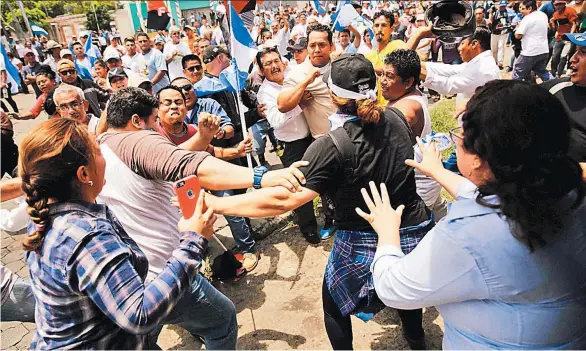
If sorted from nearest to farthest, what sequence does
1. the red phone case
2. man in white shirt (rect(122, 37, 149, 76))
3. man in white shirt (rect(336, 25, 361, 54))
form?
1. the red phone case
2. man in white shirt (rect(336, 25, 361, 54))
3. man in white shirt (rect(122, 37, 149, 76))

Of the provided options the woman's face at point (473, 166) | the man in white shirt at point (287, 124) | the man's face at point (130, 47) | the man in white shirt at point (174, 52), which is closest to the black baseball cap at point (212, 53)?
the man in white shirt at point (287, 124)

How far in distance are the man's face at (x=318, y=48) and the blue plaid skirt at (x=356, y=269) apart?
2.14 meters

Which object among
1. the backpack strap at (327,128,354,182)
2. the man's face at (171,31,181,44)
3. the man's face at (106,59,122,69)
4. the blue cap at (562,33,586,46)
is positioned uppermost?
the blue cap at (562,33,586,46)

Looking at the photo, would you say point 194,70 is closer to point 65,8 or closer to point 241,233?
point 241,233

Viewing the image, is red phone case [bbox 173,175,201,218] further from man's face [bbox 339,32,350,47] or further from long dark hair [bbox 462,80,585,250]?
man's face [bbox 339,32,350,47]

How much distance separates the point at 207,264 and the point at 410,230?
207 cm

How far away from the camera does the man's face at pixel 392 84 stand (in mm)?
2615

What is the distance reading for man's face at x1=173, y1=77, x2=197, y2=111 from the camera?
3701 mm

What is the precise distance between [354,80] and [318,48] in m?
1.89

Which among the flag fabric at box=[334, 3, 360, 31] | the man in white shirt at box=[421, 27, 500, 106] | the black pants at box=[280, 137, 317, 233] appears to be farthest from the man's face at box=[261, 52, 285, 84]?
the flag fabric at box=[334, 3, 360, 31]

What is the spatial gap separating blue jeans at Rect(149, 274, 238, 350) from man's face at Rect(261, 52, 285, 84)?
7.84ft

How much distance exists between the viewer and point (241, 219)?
357 cm

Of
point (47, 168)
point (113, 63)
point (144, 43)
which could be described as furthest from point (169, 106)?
point (144, 43)

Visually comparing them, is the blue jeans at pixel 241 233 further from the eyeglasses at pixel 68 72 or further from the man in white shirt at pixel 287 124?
the eyeglasses at pixel 68 72
